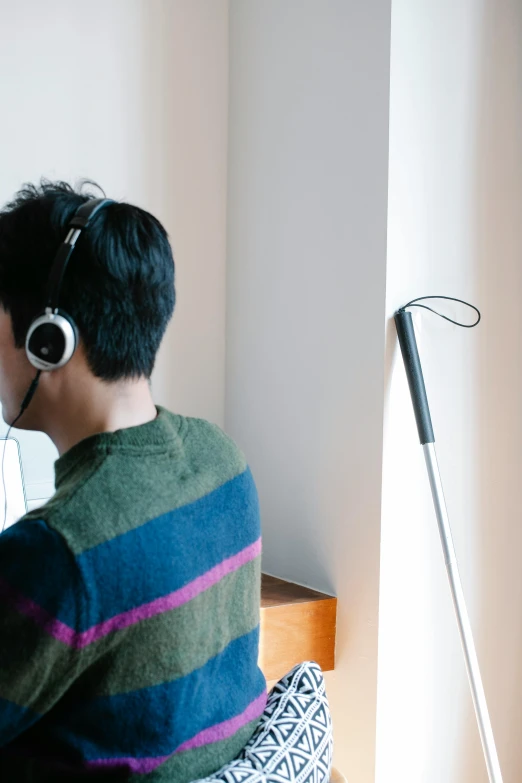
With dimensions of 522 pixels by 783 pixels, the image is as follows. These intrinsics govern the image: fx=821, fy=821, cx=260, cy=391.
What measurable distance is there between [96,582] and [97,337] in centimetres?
24

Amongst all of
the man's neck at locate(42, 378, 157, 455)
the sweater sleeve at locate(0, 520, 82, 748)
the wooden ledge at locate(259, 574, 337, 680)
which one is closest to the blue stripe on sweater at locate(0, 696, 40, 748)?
the sweater sleeve at locate(0, 520, 82, 748)

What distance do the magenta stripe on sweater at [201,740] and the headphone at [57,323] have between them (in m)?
0.35

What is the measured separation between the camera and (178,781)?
730 millimetres

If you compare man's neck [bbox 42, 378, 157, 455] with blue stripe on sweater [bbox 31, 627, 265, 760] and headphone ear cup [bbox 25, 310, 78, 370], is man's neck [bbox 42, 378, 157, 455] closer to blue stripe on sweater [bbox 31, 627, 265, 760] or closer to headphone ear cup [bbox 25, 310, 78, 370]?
headphone ear cup [bbox 25, 310, 78, 370]

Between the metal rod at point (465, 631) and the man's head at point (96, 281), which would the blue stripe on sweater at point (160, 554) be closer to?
the man's head at point (96, 281)

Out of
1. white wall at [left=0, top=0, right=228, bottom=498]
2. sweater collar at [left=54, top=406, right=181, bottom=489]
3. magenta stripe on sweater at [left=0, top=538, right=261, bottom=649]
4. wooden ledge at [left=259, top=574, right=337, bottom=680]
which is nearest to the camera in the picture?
magenta stripe on sweater at [left=0, top=538, right=261, bottom=649]

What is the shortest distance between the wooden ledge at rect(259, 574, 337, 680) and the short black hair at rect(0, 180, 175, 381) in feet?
2.50

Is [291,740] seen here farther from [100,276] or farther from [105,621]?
[100,276]

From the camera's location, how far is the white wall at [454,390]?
57.0 inches

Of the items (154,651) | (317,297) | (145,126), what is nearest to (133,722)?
(154,651)

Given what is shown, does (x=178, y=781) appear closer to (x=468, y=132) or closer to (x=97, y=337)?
(x=97, y=337)

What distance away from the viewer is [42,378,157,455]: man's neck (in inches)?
30.9

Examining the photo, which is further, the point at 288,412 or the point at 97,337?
the point at 288,412

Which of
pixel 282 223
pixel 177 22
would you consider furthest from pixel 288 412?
pixel 177 22
